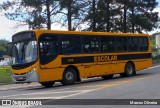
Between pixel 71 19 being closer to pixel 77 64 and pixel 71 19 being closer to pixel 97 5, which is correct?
pixel 97 5

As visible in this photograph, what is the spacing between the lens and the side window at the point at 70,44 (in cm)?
2272

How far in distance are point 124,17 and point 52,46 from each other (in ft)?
113

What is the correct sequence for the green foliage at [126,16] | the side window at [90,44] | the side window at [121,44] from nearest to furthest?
the side window at [90,44], the side window at [121,44], the green foliage at [126,16]

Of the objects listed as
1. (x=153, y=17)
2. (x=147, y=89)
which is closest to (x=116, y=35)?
(x=147, y=89)

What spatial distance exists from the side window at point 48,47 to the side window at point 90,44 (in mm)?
2405

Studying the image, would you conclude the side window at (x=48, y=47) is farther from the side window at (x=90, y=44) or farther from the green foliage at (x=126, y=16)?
the green foliage at (x=126, y=16)

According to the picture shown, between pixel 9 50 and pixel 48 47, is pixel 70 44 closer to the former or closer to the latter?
pixel 48 47

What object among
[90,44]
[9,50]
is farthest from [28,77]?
[90,44]

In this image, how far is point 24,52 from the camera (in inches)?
855

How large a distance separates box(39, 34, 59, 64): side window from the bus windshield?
0.37 metres

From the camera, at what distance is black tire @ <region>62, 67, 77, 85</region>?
22672 millimetres

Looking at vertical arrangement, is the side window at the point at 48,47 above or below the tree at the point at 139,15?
below

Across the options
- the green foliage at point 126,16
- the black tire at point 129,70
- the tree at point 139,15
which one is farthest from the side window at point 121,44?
the tree at point 139,15

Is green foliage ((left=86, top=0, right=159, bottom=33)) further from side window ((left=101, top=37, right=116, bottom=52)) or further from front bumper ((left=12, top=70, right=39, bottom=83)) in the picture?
front bumper ((left=12, top=70, right=39, bottom=83))
